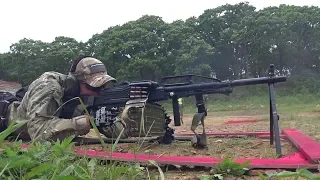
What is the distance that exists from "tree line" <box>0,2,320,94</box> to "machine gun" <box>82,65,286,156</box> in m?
20.0

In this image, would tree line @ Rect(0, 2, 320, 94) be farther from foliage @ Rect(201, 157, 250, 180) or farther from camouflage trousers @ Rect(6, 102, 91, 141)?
foliage @ Rect(201, 157, 250, 180)

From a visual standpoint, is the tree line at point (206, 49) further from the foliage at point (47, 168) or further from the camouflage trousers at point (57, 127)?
the foliage at point (47, 168)

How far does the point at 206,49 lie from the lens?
2491 centimetres

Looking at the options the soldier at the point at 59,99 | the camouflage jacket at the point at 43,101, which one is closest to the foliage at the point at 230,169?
the soldier at the point at 59,99

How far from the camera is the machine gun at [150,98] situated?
3.36 metres

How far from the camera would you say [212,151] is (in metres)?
3.54

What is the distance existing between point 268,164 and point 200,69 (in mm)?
21885

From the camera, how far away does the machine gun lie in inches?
132

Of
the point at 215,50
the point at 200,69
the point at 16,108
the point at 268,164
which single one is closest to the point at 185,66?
the point at 200,69

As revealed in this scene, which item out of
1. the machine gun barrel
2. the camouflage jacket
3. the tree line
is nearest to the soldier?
the camouflage jacket

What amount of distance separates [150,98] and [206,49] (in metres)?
21.6

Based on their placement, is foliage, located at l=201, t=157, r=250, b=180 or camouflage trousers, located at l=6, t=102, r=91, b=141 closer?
foliage, located at l=201, t=157, r=250, b=180

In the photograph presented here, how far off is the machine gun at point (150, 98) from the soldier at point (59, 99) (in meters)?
0.14

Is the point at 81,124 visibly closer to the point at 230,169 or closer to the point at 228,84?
the point at 228,84
